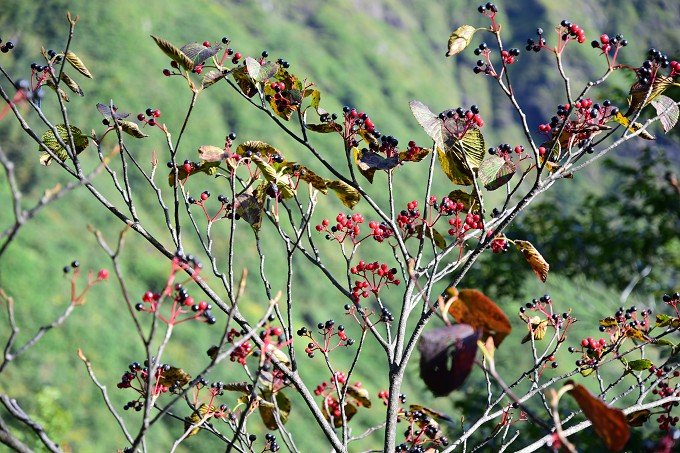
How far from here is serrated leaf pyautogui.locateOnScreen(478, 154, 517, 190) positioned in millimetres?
1889

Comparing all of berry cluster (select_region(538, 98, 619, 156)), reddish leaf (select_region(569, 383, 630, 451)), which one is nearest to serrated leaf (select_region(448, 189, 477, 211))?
berry cluster (select_region(538, 98, 619, 156))

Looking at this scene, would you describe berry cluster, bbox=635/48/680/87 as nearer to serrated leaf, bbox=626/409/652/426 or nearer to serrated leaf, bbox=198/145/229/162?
serrated leaf, bbox=626/409/652/426

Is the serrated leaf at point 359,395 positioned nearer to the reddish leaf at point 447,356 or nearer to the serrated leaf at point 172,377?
the serrated leaf at point 172,377

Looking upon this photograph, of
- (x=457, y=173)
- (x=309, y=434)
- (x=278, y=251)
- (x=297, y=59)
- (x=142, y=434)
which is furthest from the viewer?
(x=297, y=59)

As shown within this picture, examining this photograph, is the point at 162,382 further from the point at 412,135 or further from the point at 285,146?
the point at 412,135

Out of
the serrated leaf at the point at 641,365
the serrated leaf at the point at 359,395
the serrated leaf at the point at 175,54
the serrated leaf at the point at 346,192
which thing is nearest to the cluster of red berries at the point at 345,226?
the serrated leaf at the point at 346,192

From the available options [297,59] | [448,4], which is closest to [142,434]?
[297,59]

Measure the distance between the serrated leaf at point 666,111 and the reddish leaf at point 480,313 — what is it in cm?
104

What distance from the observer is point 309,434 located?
90.2 feet

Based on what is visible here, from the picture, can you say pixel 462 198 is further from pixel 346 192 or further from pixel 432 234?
pixel 346 192

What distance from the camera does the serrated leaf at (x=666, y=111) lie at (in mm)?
1948

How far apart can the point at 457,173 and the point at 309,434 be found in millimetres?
26900

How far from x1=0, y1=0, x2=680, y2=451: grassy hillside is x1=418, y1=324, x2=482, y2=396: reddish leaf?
1.73 metres

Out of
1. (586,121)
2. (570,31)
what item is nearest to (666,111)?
(586,121)
